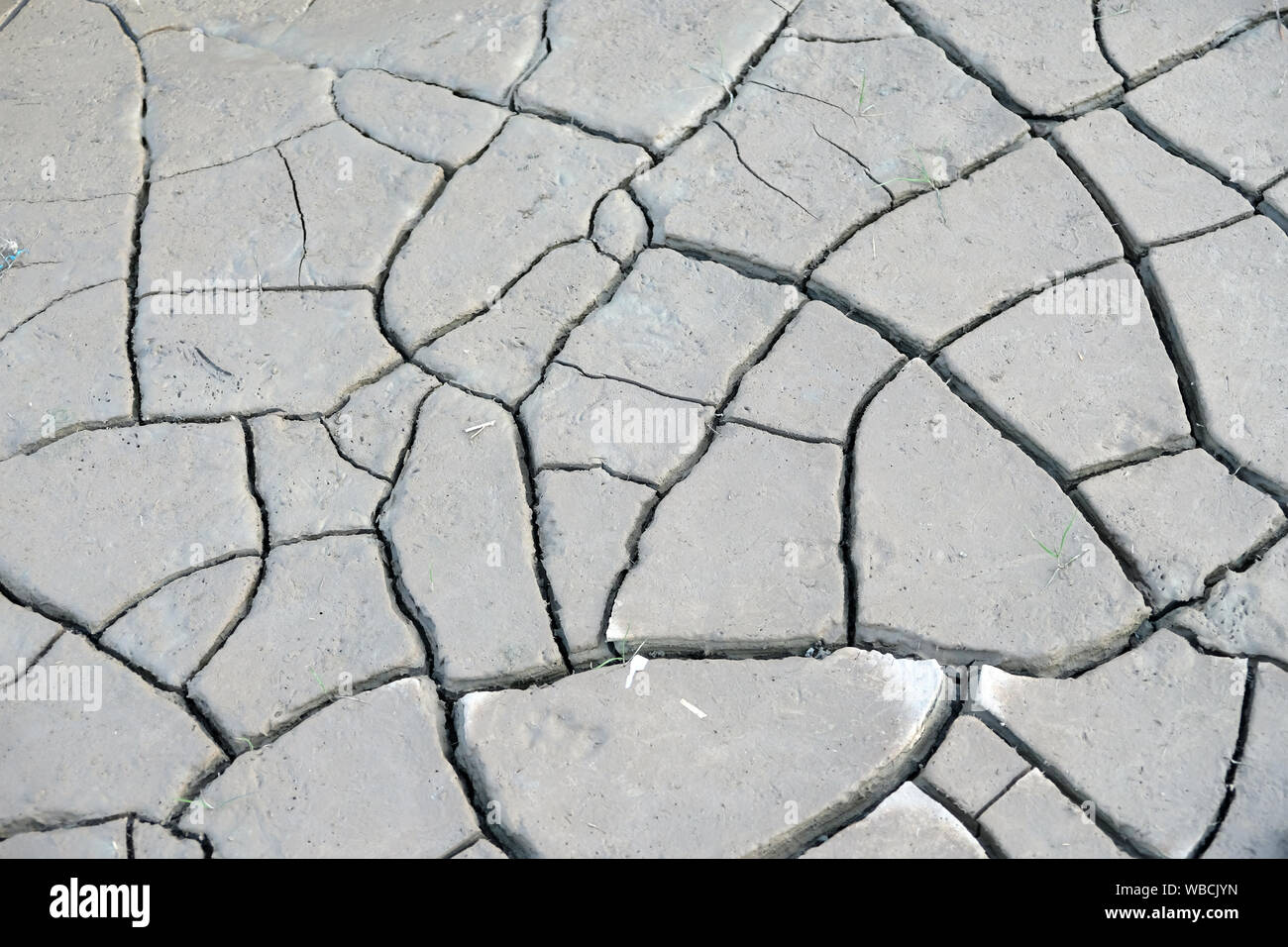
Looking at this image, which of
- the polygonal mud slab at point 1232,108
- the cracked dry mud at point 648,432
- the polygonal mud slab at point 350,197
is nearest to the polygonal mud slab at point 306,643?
the cracked dry mud at point 648,432

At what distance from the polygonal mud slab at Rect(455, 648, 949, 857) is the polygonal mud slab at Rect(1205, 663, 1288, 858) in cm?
54

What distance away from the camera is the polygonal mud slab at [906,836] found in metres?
1.95

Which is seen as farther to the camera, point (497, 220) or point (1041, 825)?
point (497, 220)

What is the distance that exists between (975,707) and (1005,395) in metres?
0.74

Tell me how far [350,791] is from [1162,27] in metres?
2.90

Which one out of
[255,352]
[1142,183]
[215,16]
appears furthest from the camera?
[215,16]

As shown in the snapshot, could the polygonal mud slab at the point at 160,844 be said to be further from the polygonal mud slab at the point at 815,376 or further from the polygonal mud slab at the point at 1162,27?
the polygonal mud slab at the point at 1162,27

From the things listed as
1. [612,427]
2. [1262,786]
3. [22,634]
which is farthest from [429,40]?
[1262,786]

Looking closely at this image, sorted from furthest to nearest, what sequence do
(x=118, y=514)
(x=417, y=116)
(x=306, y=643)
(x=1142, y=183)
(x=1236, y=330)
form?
(x=417, y=116), (x=1142, y=183), (x=1236, y=330), (x=118, y=514), (x=306, y=643)

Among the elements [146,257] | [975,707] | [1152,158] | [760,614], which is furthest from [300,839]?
[1152,158]

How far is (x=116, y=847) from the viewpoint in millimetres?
2020

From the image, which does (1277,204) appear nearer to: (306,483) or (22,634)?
(306,483)

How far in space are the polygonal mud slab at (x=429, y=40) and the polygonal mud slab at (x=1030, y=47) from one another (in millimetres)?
1130

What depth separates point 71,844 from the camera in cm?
202
